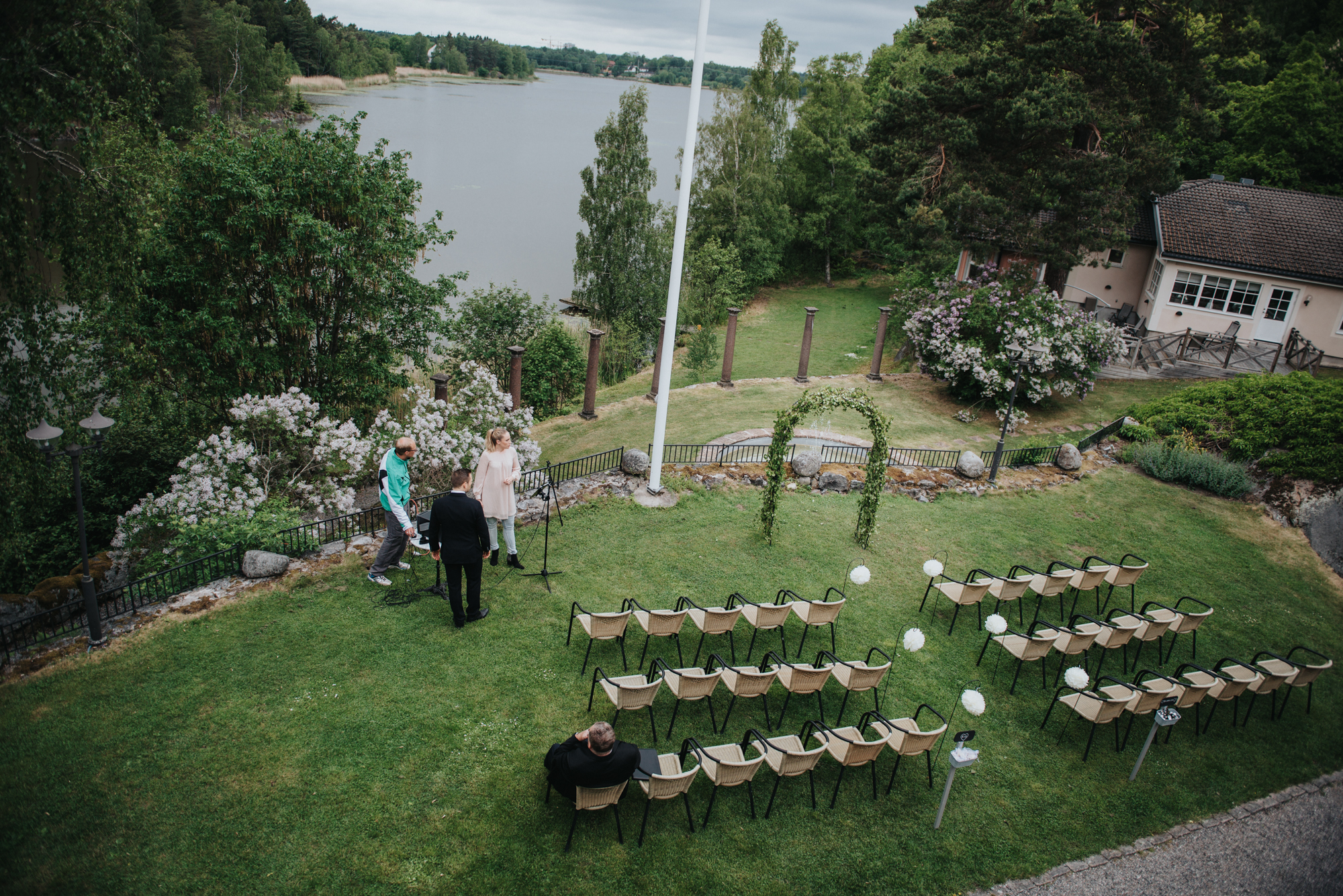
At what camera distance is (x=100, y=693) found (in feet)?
24.7

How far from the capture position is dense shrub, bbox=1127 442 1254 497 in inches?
594

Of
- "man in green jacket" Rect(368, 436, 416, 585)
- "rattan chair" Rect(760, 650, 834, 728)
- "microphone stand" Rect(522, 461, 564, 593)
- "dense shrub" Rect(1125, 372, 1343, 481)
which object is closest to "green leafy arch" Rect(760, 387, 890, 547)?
"microphone stand" Rect(522, 461, 564, 593)

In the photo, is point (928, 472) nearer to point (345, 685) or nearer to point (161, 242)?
point (345, 685)

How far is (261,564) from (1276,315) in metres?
29.2

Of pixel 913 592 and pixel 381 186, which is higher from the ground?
pixel 381 186

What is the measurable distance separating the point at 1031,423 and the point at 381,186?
16.7 meters

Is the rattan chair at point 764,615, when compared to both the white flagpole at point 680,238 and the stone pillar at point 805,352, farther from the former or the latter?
the stone pillar at point 805,352

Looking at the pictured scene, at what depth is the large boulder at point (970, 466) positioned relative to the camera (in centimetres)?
1485

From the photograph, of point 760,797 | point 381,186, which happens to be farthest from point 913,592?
point 381,186

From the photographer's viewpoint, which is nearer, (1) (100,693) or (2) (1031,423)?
(1) (100,693)

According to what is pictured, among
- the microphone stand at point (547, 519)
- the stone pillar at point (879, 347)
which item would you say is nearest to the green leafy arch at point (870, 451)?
the microphone stand at point (547, 519)

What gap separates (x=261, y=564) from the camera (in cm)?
957

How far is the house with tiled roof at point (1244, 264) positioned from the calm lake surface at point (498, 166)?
57.0ft

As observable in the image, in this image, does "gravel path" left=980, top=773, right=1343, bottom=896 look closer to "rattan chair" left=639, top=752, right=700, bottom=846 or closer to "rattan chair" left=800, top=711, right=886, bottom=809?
"rattan chair" left=800, top=711, right=886, bottom=809
